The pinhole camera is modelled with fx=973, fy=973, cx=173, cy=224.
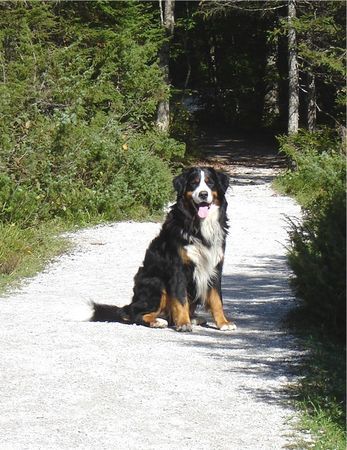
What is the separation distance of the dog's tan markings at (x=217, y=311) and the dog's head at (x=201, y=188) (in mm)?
752

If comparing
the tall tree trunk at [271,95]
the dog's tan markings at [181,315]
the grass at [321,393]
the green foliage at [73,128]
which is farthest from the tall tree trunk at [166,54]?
the grass at [321,393]

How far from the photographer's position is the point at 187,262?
9188 mm

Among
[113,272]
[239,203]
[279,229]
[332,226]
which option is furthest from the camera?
[239,203]

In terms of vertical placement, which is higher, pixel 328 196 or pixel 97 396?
pixel 328 196

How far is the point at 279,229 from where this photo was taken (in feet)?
57.9

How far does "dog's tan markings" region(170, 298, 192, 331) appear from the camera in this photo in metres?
9.10

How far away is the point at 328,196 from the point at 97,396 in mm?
3293

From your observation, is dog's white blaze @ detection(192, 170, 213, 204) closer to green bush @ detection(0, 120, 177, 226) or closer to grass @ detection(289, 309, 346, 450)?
grass @ detection(289, 309, 346, 450)

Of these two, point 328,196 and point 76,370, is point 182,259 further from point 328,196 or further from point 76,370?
point 76,370

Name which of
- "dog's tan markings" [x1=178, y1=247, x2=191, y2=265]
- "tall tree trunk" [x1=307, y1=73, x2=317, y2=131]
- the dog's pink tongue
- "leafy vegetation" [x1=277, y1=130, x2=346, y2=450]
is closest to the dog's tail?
"dog's tan markings" [x1=178, y1=247, x2=191, y2=265]

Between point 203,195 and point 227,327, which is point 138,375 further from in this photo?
point 203,195

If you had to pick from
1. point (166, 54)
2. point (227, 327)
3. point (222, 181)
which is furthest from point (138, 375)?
point (166, 54)

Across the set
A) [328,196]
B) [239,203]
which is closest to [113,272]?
[328,196]

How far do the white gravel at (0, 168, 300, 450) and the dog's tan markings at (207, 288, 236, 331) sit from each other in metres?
0.13
